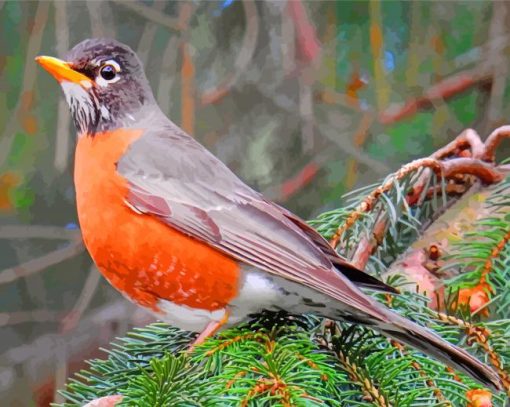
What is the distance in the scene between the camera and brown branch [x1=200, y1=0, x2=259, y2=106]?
2.95m

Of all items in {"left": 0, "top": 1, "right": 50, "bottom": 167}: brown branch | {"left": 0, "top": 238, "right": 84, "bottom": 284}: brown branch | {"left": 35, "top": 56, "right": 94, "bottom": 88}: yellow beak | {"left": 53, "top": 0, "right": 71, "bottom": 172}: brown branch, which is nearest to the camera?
{"left": 35, "top": 56, "right": 94, "bottom": 88}: yellow beak

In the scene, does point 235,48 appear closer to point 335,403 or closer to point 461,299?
point 461,299

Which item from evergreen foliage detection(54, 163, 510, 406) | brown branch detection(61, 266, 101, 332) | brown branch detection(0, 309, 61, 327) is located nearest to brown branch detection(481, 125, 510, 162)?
evergreen foliage detection(54, 163, 510, 406)

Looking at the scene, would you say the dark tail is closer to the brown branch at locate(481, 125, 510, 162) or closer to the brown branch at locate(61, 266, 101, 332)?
the brown branch at locate(481, 125, 510, 162)

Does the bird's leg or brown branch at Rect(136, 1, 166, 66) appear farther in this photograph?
brown branch at Rect(136, 1, 166, 66)

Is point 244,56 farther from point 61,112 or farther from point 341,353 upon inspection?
point 341,353

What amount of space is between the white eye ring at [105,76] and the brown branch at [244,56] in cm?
110

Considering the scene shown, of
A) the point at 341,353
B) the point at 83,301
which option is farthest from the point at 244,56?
the point at 341,353

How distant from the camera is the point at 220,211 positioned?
1.73 meters

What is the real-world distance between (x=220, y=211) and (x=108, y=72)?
34cm

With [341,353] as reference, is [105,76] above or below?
above

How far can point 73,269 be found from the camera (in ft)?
10.6

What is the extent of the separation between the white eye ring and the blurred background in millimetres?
927

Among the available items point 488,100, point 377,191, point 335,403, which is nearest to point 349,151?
point 488,100
